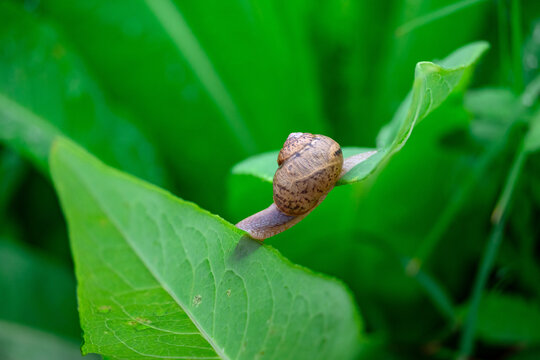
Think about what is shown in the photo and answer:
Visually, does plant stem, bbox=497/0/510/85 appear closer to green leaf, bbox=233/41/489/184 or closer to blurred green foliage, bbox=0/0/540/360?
blurred green foliage, bbox=0/0/540/360

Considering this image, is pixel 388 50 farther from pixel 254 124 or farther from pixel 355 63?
pixel 254 124

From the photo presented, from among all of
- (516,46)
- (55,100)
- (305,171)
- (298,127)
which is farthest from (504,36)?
(55,100)

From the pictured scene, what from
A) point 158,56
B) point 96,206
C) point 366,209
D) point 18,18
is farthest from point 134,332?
point 18,18

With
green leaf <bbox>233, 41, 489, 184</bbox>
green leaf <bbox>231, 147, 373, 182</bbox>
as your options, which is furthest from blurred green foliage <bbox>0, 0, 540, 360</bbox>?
green leaf <bbox>233, 41, 489, 184</bbox>

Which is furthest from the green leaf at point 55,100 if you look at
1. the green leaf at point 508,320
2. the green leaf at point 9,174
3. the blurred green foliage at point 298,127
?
the green leaf at point 508,320

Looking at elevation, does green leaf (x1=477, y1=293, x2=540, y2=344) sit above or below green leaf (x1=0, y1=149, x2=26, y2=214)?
below
